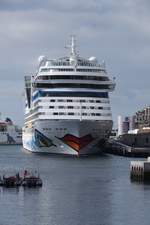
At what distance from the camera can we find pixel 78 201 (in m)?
77.2

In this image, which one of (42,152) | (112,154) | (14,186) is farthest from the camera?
(112,154)

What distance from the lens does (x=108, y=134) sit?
148 metres

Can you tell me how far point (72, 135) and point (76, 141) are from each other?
1.16 meters

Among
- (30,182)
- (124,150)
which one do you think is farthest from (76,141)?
(30,182)

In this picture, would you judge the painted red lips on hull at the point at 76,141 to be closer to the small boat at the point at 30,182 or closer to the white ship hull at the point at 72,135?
the white ship hull at the point at 72,135

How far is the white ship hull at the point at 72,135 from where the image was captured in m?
141

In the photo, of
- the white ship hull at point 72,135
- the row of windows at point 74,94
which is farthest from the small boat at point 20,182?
the row of windows at point 74,94

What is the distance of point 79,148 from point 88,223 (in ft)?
252

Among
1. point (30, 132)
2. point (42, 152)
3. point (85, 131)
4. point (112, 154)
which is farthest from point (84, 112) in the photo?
point (112, 154)

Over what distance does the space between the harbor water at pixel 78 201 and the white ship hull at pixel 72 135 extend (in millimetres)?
30481

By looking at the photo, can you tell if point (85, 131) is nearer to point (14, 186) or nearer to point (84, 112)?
point (84, 112)

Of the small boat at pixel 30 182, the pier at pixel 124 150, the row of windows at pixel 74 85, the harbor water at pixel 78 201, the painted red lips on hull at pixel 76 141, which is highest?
the row of windows at pixel 74 85

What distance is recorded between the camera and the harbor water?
67.0 meters

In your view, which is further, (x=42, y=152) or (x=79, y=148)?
(x=42, y=152)
